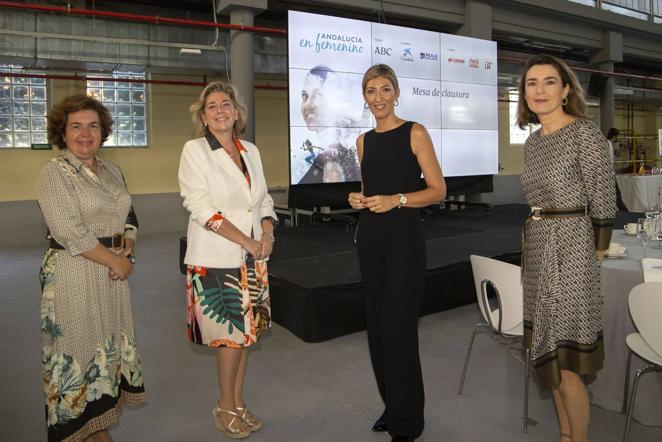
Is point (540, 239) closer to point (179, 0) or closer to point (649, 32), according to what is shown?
point (179, 0)

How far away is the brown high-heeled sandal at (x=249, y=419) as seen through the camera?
7.54 feet

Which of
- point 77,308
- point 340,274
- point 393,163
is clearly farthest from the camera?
point 340,274

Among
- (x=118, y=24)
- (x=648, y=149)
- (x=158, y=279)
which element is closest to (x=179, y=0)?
(x=118, y=24)

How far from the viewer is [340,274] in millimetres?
3803

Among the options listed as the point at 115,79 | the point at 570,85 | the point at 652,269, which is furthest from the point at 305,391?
the point at 115,79

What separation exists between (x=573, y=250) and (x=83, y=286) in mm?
1639

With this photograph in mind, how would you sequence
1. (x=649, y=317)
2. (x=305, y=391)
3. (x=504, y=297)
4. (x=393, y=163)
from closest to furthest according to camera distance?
(x=649, y=317) < (x=393, y=163) < (x=504, y=297) < (x=305, y=391)

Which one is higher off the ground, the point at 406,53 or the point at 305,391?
the point at 406,53

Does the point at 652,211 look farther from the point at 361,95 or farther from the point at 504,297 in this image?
the point at 361,95

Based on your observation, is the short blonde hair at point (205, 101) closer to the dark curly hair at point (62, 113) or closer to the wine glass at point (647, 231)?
the dark curly hair at point (62, 113)

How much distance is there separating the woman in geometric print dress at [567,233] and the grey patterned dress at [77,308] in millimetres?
1491

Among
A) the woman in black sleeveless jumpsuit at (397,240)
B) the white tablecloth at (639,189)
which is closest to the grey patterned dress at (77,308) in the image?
the woman in black sleeveless jumpsuit at (397,240)

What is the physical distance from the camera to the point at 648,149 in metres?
17.3

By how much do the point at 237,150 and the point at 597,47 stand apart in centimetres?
1057
